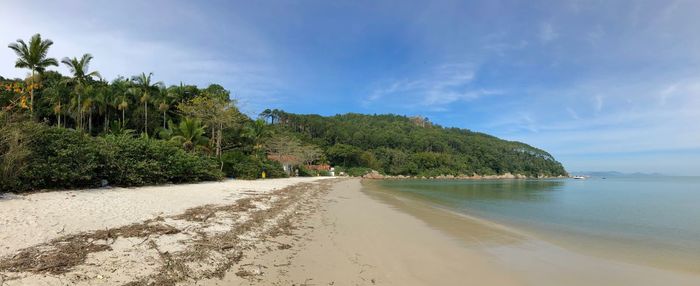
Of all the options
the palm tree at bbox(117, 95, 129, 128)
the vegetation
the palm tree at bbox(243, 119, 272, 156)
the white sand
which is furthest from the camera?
the palm tree at bbox(243, 119, 272, 156)

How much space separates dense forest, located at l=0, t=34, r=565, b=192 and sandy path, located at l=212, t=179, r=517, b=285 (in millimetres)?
9132

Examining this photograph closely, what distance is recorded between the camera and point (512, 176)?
446 feet

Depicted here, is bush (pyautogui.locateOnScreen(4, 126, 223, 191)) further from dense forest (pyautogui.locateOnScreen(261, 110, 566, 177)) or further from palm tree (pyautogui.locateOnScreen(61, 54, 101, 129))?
dense forest (pyautogui.locateOnScreen(261, 110, 566, 177))

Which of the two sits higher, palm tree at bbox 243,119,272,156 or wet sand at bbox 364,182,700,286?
palm tree at bbox 243,119,272,156

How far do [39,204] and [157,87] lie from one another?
39.9m

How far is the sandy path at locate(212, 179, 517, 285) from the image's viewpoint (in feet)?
17.2

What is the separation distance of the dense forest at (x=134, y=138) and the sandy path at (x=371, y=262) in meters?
9.13

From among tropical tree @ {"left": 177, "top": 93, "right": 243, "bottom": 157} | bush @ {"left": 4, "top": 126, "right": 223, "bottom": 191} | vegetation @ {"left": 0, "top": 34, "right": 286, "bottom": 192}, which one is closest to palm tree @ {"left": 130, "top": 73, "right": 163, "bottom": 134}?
vegetation @ {"left": 0, "top": 34, "right": 286, "bottom": 192}

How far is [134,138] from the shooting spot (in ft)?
68.7

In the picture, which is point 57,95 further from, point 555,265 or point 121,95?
point 555,265

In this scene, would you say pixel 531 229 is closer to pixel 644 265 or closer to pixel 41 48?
pixel 644 265

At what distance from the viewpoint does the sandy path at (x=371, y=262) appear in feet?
17.2

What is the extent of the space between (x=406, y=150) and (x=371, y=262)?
377 ft

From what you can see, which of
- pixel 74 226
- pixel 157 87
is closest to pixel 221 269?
pixel 74 226
